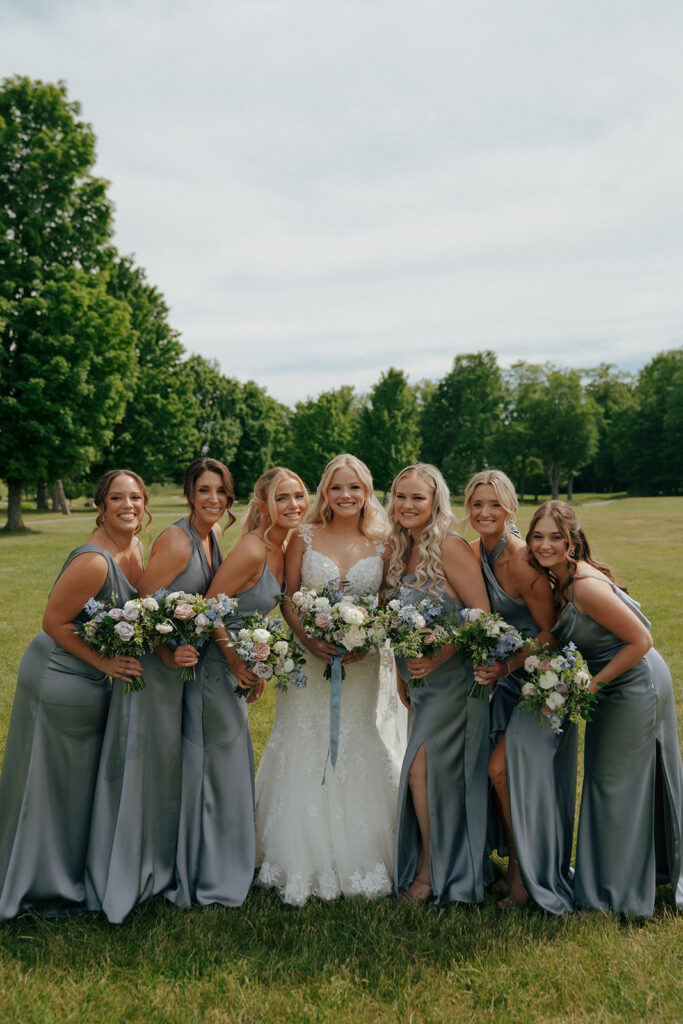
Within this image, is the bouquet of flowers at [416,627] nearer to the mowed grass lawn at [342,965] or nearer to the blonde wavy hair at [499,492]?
the blonde wavy hair at [499,492]

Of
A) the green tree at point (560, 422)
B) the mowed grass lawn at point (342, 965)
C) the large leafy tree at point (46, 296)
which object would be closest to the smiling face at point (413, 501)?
the mowed grass lawn at point (342, 965)

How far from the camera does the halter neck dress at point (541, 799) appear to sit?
4695 mm

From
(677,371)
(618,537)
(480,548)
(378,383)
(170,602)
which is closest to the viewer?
(170,602)

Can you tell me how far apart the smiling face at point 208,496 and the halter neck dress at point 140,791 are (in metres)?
0.16

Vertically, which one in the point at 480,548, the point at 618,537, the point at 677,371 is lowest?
the point at 618,537

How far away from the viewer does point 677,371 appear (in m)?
82.6

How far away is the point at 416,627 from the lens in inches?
179

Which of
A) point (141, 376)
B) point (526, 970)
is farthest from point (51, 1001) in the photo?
point (141, 376)

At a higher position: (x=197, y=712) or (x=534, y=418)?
(x=534, y=418)

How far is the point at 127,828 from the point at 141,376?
41107 mm

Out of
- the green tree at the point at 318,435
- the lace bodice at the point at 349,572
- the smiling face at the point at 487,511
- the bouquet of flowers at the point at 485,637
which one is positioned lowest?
the bouquet of flowers at the point at 485,637

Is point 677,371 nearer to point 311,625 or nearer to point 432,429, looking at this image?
point 432,429

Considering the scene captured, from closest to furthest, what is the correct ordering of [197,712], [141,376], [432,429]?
[197,712]
[141,376]
[432,429]

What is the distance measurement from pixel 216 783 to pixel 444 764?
163cm
